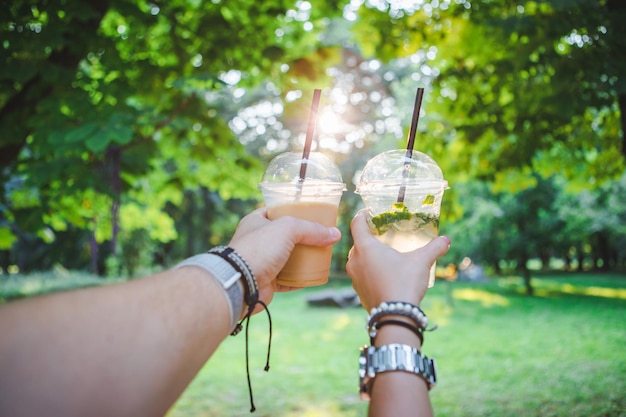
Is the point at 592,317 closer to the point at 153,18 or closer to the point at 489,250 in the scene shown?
the point at 489,250

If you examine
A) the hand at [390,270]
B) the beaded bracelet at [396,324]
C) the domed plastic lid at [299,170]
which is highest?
the domed plastic lid at [299,170]

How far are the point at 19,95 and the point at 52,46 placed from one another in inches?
65.0

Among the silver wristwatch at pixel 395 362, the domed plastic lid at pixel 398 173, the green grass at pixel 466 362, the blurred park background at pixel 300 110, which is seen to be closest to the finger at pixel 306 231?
the domed plastic lid at pixel 398 173

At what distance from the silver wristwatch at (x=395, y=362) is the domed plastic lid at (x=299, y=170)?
3.01ft

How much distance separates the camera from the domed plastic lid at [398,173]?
217cm

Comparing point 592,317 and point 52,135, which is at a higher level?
point 52,135

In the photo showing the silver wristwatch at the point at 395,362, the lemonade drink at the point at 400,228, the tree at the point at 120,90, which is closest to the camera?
the silver wristwatch at the point at 395,362

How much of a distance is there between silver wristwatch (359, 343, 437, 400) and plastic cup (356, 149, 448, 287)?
0.58 metres

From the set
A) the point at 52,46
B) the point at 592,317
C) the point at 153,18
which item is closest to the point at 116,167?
the point at 153,18

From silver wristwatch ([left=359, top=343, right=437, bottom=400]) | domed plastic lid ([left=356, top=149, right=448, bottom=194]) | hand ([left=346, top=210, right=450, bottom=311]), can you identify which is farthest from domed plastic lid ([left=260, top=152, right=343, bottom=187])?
silver wristwatch ([left=359, top=343, right=437, bottom=400])

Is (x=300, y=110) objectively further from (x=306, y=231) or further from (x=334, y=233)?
(x=306, y=231)

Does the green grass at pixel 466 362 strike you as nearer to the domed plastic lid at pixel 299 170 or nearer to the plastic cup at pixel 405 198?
the plastic cup at pixel 405 198

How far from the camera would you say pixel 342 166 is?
1029 inches

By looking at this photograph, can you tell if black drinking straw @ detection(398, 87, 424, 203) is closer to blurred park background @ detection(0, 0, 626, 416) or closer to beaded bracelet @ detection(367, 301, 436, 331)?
beaded bracelet @ detection(367, 301, 436, 331)
